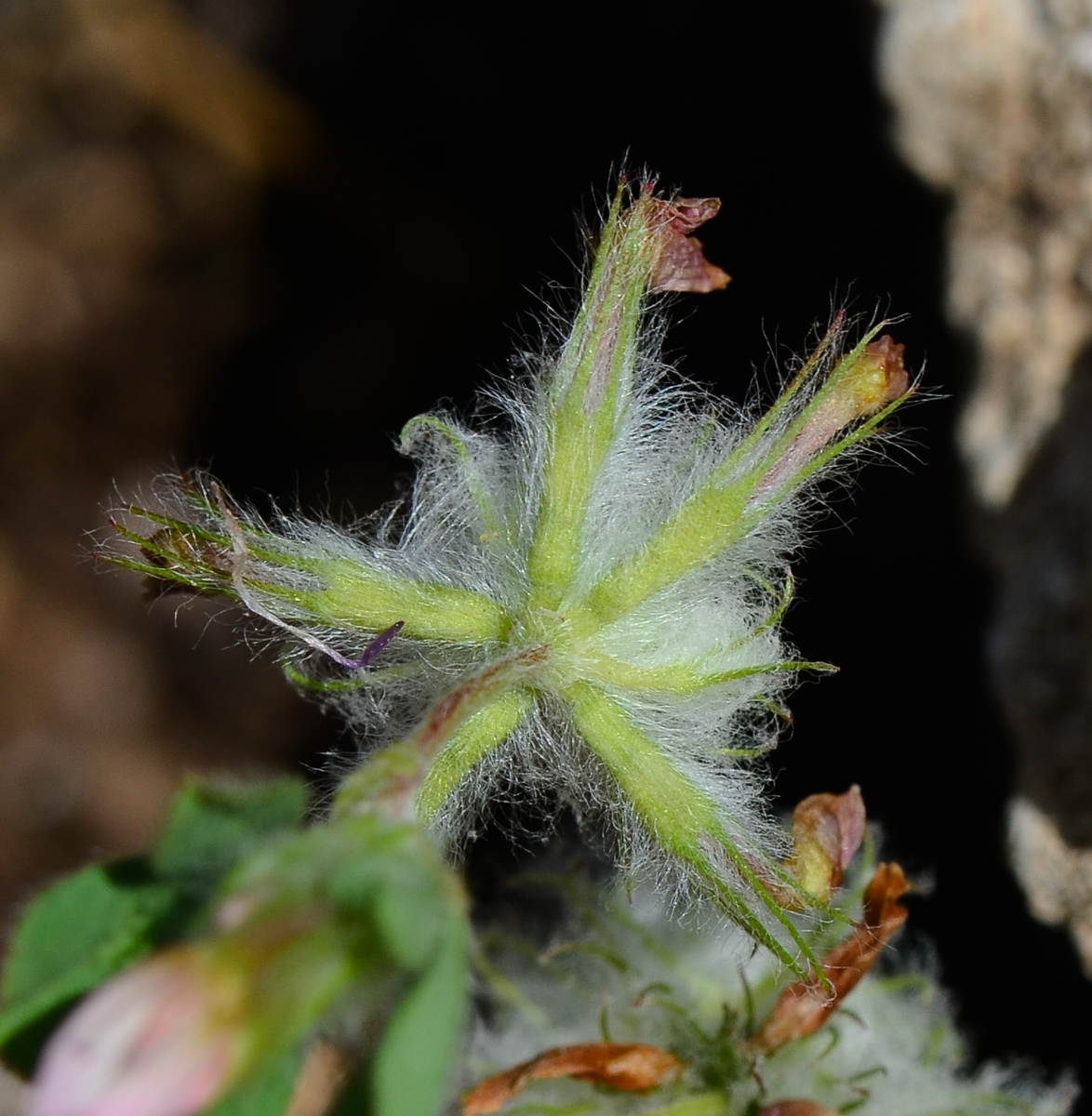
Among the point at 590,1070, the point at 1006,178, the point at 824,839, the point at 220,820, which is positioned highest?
the point at 1006,178

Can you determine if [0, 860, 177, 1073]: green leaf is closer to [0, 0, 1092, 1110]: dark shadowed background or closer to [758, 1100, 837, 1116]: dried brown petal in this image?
[758, 1100, 837, 1116]: dried brown petal

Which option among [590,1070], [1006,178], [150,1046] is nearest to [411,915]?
[150,1046]

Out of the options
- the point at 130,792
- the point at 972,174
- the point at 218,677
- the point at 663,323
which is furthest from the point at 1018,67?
the point at 130,792

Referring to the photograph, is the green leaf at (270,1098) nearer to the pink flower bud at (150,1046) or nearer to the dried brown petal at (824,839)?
the pink flower bud at (150,1046)

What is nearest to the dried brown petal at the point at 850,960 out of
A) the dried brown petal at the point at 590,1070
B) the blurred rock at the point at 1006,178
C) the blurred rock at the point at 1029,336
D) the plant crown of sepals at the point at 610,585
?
the plant crown of sepals at the point at 610,585

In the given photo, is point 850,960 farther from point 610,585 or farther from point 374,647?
point 374,647

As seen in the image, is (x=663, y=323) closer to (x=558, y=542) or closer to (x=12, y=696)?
(x=558, y=542)

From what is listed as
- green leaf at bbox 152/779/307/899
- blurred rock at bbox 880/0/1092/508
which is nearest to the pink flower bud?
green leaf at bbox 152/779/307/899
